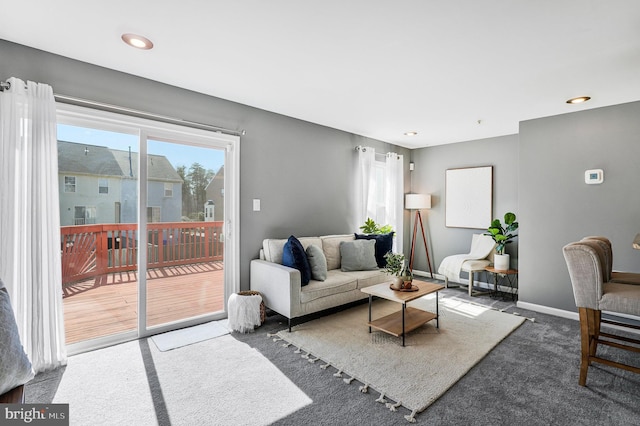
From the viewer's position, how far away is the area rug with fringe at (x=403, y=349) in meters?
2.22

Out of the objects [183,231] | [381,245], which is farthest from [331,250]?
[183,231]

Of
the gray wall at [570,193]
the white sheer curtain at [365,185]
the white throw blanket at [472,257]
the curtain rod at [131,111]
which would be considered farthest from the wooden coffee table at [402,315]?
the curtain rod at [131,111]

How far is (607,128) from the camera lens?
3.57 m

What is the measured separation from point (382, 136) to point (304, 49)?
302cm

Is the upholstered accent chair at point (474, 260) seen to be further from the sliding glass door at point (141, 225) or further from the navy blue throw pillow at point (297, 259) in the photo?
the sliding glass door at point (141, 225)

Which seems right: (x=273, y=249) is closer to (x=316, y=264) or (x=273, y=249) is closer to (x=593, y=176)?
(x=316, y=264)

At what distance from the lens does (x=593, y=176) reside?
11.9 ft

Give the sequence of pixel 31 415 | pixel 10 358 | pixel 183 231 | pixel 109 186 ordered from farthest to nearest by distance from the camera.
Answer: pixel 183 231 < pixel 109 186 < pixel 31 415 < pixel 10 358

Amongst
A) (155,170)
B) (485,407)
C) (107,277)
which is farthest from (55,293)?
(485,407)

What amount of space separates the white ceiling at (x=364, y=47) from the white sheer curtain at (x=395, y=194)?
1978mm

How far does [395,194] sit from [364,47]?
3586 mm

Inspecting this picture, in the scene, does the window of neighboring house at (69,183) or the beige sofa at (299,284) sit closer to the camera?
the window of neighboring house at (69,183)

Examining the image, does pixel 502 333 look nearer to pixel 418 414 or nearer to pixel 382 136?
pixel 418 414

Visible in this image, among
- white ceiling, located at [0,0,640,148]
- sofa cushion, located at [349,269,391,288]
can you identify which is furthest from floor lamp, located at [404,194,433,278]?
white ceiling, located at [0,0,640,148]
